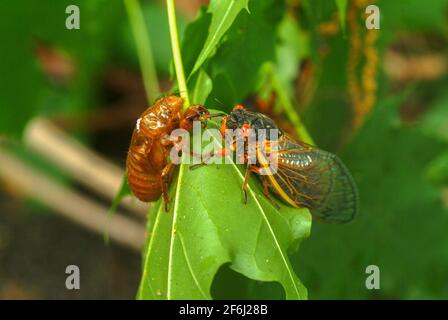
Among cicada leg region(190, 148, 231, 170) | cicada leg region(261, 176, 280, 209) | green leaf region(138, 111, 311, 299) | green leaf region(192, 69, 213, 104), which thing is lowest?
green leaf region(138, 111, 311, 299)

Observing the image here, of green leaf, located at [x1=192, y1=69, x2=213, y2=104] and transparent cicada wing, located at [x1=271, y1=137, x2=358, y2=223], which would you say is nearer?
green leaf, located at [x1=192, y1=69, x2=213, y2=104]

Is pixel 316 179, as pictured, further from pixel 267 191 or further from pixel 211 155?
pixel 211 155

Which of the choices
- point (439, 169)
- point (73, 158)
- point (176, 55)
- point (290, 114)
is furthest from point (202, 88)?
point (73, 158)

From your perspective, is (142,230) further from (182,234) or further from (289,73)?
(182,234)

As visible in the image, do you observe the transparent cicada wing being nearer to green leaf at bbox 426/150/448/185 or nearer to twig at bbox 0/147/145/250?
green leaf at bbox 426/150/448/185

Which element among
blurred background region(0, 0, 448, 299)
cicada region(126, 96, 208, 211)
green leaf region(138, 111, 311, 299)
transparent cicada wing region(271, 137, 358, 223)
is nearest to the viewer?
green leaf region(138, 111, 311, 299)

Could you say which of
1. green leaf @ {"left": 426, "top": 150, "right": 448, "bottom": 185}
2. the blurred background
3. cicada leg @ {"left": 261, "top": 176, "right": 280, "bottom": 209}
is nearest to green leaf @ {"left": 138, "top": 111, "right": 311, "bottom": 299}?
cicada leg @ {"left": 261, "top": 176, "right": 280, "bottom": 209}

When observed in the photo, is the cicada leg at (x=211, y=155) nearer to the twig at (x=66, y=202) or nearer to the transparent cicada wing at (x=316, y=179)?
the transparent cicada wing at (x=316, y=179)

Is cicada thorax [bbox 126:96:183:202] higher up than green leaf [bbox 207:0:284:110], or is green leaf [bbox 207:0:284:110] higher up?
green leaf [bbox 207:0:284:110]

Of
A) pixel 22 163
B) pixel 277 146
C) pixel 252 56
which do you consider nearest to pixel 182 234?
pixel 277 146
